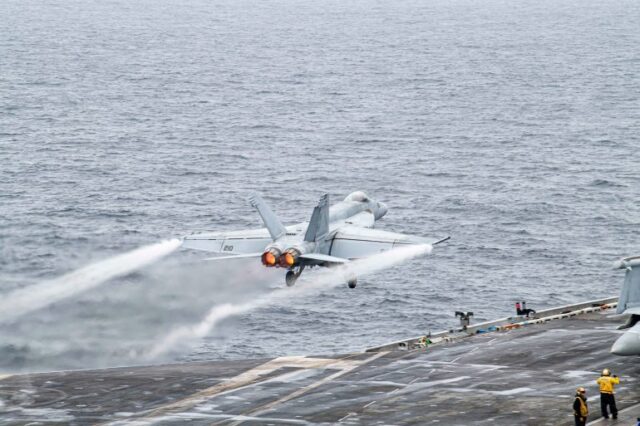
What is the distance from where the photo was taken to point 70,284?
10150 centimetres

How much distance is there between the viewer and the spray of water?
316ft

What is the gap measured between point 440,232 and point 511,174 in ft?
95.5

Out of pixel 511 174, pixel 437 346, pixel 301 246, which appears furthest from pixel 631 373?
pixel 511 174

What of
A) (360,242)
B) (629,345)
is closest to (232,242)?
(360,242)

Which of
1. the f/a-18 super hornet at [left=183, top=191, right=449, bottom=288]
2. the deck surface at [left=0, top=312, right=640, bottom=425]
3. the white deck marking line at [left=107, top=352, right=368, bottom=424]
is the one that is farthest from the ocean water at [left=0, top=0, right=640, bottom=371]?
the white deck marking line at [left=107, top=352, right=368, bottom=424]

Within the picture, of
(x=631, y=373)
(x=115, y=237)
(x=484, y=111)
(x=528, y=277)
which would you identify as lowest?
(x=631, y=373)

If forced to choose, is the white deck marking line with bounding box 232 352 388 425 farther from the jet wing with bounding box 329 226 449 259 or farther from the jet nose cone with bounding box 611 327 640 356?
the jet nose cone with bounding box 611 327 640 356

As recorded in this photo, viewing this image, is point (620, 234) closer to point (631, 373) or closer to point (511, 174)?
point (511, 174)

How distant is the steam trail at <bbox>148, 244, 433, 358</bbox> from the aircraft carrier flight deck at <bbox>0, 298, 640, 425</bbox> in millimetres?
6663

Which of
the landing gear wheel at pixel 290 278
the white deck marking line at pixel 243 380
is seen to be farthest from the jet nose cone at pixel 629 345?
the landing gear wheel at pixel 290 278

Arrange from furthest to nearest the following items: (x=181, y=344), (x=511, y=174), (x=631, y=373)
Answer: (x=511, y=174) < (x=181, y=344) < (x=631, y=373)

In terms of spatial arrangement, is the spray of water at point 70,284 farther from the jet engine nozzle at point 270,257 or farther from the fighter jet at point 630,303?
the fighter jet at point 630,303

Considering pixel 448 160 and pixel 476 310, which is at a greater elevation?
pixel 448 160

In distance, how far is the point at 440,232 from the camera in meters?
124
